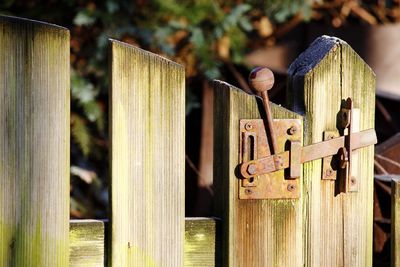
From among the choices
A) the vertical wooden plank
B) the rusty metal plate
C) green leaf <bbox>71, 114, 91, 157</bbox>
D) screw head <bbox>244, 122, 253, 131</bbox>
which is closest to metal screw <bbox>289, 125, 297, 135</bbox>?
the rusty metal plate

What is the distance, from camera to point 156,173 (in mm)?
2174

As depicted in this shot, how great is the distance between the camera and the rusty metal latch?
2.23 meters

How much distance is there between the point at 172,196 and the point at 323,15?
12.2 ft

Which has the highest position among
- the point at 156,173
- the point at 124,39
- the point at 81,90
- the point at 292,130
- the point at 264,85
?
the point at 124,39

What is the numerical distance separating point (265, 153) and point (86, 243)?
1.72ft

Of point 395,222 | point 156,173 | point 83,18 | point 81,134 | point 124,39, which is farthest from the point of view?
point 124,39

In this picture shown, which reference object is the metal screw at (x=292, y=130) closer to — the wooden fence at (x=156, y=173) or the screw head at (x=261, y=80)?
the wooden fence at (x=156, y=173)

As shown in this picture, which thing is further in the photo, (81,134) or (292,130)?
(81,134)

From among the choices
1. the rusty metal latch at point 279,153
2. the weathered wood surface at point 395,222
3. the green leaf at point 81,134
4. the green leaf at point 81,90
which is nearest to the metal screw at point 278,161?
the rusty metal latch at point 279,153

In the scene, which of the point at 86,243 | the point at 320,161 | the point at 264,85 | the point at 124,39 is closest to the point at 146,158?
the point at 86,243

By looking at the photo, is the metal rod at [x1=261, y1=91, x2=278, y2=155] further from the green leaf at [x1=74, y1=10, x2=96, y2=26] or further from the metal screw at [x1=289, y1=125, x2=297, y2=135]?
the green leaf at [x1=74, y1=10, x2=96, y2=26]

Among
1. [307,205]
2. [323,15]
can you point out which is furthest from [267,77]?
[323,15]

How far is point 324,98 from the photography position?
2314 millimetres

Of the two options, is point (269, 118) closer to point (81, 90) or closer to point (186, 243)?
point (186, 243)
